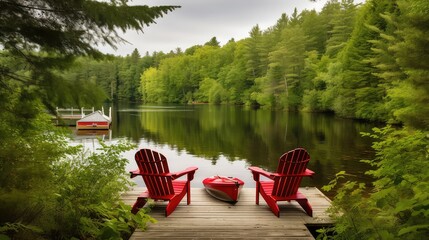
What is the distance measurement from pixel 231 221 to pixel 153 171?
4.40ft

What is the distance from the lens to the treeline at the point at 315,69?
4.99m

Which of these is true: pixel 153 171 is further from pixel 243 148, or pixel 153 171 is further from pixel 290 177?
pixel 243 148

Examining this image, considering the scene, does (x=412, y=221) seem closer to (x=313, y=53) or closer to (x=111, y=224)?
(x=111, y=224)

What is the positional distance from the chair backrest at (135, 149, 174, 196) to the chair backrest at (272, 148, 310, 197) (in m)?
1.68

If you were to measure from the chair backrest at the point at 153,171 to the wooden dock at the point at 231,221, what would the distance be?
35cm

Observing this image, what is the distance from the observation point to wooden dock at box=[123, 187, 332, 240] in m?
4.22

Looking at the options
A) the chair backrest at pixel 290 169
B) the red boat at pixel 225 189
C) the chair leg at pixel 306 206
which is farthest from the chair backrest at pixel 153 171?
the chair leg at pixel 306 206

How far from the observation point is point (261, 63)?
187 feet

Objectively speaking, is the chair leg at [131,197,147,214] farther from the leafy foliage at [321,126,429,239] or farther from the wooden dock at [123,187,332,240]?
the leafy foliage at [321,126,429,239]

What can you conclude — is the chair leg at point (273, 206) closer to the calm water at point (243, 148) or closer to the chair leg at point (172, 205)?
the chair leg at point (172, 205)

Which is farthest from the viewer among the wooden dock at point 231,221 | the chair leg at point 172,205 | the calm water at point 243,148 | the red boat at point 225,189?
the calm water at point 243,148

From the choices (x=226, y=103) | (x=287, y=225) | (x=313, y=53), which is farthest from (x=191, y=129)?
(x=226, y=103)

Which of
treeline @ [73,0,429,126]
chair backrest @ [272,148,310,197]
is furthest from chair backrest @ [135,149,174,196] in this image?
chair backrest @ [272,148,310,197]

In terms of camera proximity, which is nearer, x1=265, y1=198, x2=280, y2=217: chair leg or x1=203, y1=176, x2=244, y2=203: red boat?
x1=265, y1=198, x2=280, y2=217: chair leg
